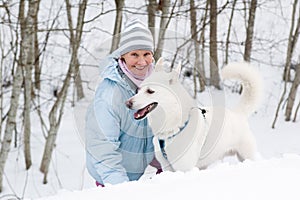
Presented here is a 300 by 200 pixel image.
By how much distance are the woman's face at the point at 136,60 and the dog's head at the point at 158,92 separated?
77 mm

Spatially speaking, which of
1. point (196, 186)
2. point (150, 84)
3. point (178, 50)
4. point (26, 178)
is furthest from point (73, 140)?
point (196, 186)

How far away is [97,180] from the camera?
7.26 feet

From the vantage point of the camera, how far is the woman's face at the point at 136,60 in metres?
2.18

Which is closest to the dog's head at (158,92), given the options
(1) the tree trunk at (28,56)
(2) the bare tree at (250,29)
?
(1) the tree trunk at (28,56)

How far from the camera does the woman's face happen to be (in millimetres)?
2176

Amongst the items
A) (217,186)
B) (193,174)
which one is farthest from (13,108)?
(217,186)

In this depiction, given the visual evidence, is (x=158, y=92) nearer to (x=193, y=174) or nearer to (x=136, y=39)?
(x=136, y=39)

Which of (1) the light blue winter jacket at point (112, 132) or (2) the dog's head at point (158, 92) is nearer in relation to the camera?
(1) the light blue winter jacket at point (112, 132)

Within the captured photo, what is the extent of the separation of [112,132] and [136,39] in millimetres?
536

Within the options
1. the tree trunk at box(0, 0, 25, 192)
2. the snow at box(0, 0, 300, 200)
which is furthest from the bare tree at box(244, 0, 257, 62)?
the tree trunk at box(0, 0, 25, 192)

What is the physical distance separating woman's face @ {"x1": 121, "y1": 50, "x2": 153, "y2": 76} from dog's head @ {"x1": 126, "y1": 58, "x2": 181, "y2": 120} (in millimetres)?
77

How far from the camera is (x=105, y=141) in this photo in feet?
6.80

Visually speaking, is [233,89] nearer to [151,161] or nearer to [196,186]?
[151,161]

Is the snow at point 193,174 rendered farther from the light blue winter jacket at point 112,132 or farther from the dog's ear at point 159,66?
the dog's ear at point 159,66
